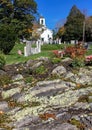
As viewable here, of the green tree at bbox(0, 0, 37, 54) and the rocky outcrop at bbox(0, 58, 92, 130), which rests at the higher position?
the green tree at bbox(0, 0, 37, 54)

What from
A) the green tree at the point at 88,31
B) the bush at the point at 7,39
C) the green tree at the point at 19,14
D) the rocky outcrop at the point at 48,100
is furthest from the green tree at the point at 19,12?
the rocky outcrop at the point at 48,100

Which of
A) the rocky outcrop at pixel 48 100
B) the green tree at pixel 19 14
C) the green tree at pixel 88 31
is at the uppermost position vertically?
the green tree at pixel 19 14

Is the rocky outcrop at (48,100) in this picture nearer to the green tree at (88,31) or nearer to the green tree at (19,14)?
the green tree at (19,14)

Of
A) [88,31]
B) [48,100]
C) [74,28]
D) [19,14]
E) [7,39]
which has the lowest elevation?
[88,31]

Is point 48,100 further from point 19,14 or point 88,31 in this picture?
point 88,31

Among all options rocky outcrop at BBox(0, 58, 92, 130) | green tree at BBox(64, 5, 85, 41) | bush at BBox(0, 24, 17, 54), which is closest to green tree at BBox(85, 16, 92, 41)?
green tree at BBox(64, 5, 85, 41)

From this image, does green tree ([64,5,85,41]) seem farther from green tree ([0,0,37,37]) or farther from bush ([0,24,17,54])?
bush ([0,24,17,54])

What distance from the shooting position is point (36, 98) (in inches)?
428

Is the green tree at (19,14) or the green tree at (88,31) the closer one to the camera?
the green tree at (19,14)

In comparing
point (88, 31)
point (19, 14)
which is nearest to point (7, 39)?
point (19, 14)

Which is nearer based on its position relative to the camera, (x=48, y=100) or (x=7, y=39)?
(x=48, y=100)

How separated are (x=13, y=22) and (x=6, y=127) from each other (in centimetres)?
5389

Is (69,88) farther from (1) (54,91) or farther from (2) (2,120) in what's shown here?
(2) (2,120)

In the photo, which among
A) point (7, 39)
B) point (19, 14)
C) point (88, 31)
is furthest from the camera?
point (88, 31)
